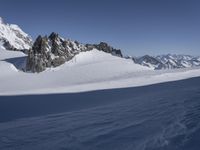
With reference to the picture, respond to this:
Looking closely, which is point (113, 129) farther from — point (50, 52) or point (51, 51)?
point (51, 51)

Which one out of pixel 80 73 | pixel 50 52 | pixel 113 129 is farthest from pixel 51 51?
pixel 113 129

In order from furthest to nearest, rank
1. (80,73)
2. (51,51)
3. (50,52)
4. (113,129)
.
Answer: (51,51) → (50,52) → (80,73) → (113,129)

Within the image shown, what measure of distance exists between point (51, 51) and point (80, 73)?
9.70 metres

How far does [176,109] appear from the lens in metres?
9.78

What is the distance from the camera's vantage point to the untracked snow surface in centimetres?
2595

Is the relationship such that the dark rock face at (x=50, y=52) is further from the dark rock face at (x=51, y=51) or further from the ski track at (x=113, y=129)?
the ski track at (x=113, y=129)

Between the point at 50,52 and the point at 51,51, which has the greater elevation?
the point at 51,51

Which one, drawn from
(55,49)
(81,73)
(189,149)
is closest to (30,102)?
(189,149)

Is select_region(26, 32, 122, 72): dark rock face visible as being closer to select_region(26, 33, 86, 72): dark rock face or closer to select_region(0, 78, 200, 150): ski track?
select_region(26, 33, 86, 72): dark rock face

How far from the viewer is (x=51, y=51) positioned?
4044 cm

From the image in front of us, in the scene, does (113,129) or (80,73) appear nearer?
(113,129)

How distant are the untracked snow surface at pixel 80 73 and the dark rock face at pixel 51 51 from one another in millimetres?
1061

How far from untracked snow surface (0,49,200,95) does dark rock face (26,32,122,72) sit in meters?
1.06

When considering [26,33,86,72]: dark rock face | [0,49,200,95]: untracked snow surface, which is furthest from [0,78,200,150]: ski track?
[26,33,86,72]: dark rock face
